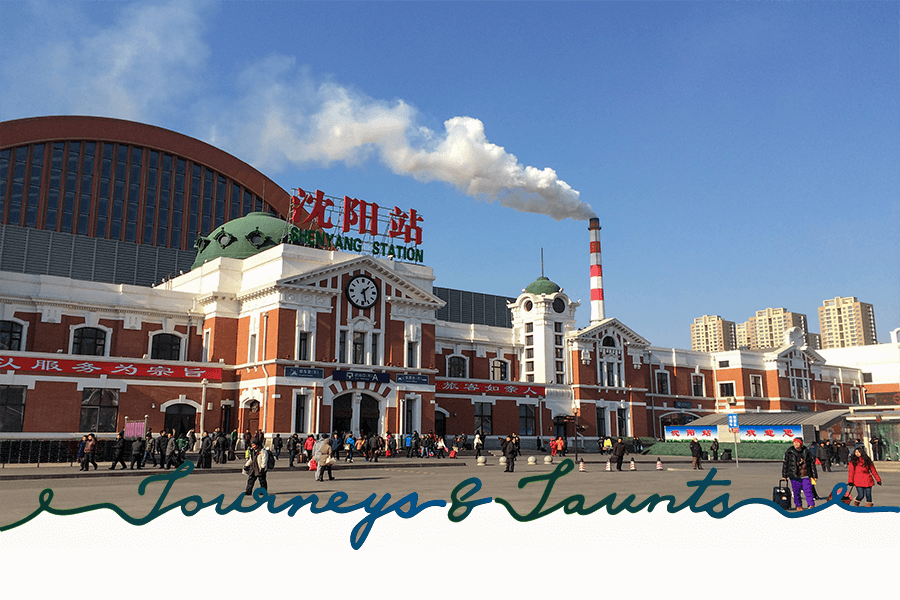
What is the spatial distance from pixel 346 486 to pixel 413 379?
27738mm

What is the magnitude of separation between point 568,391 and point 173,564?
2287 inches

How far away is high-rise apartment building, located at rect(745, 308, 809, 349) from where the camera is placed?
533ft

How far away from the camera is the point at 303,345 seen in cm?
5069

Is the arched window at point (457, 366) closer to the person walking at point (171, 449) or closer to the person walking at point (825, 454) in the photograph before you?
the person walking at point (825, 454)

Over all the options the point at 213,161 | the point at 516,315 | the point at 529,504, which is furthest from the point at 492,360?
the point at 529,504

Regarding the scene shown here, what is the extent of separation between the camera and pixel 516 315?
71.8 meters

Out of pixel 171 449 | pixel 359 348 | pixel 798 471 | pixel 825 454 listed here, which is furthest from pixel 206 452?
pixel 825 454

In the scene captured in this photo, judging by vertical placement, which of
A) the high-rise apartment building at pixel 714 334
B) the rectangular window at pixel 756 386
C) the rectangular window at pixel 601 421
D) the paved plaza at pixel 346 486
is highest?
the high-rise apartment building at pixel 714 334

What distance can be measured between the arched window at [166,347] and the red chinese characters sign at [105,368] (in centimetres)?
414

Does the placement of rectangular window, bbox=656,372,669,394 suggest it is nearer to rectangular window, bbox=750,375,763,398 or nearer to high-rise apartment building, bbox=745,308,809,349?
rectangular window, bbox=750,375,763,398

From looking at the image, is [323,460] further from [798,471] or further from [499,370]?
[499,370]

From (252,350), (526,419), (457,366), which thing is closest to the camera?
(252,350)

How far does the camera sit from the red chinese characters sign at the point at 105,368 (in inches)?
1727

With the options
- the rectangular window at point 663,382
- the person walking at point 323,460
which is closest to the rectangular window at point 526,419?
the rectangular window at point 663,382
